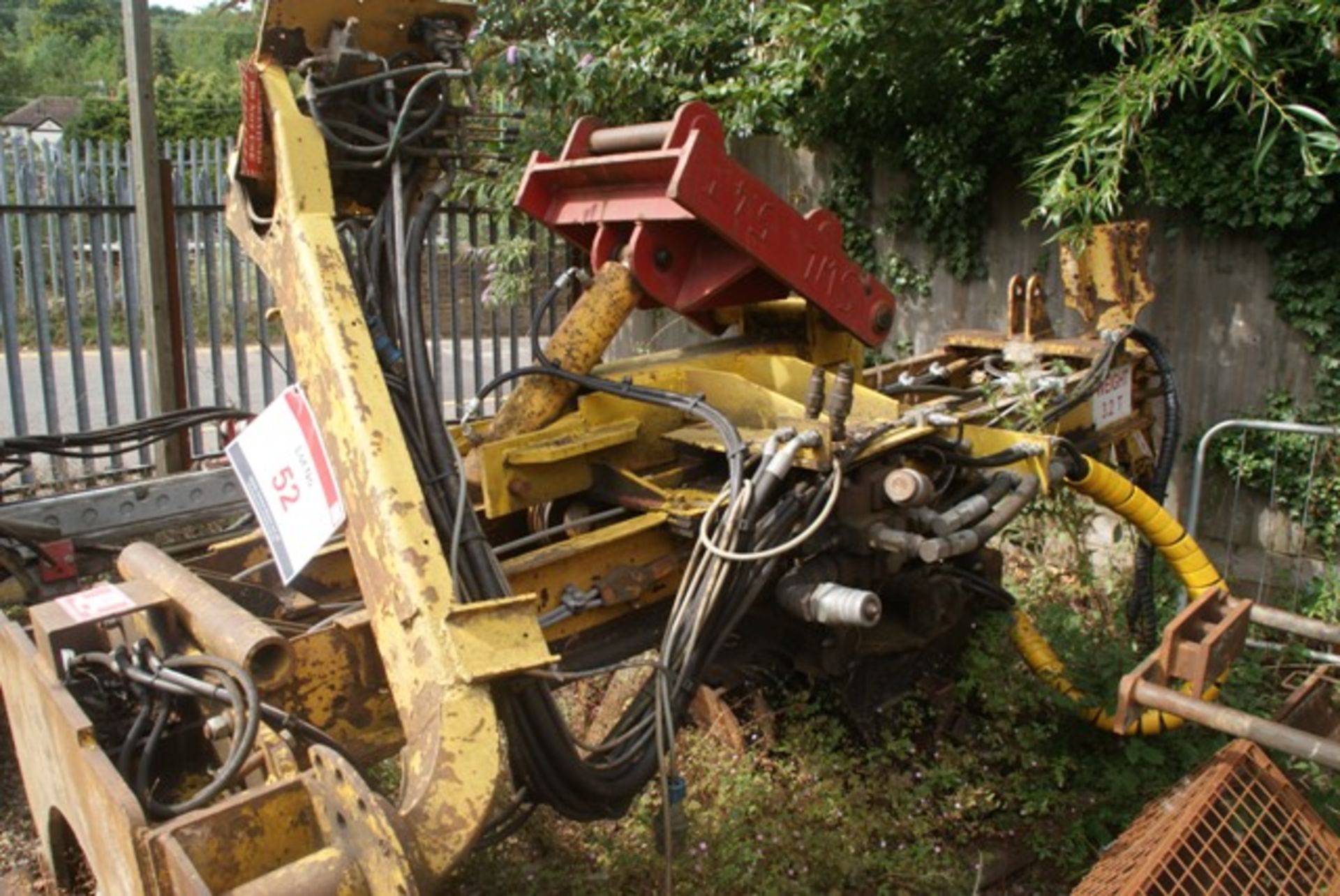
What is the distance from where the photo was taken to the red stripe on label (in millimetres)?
2469

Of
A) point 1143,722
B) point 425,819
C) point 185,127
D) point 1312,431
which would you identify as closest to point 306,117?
point 425,819

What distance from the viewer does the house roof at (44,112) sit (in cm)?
3978

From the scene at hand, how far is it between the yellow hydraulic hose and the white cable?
1234mm

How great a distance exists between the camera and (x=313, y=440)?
2.53m

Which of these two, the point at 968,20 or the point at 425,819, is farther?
the point at 968,20

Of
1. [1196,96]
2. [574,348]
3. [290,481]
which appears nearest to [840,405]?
[574,348]

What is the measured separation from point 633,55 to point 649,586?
5464mm

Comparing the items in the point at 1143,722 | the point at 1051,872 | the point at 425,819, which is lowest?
the point at 1051,872

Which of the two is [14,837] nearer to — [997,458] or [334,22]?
[334,22]

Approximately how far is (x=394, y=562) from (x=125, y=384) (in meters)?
10.5

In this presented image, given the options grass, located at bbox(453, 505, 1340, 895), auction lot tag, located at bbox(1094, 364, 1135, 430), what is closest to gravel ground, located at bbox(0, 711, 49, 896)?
grass, located at bbox(453, 505, 1340, 895)

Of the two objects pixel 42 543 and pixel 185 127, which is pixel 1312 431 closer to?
pixel 42 543

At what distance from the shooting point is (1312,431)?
461 centimetres

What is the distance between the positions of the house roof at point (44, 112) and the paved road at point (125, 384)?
31.5 meters
